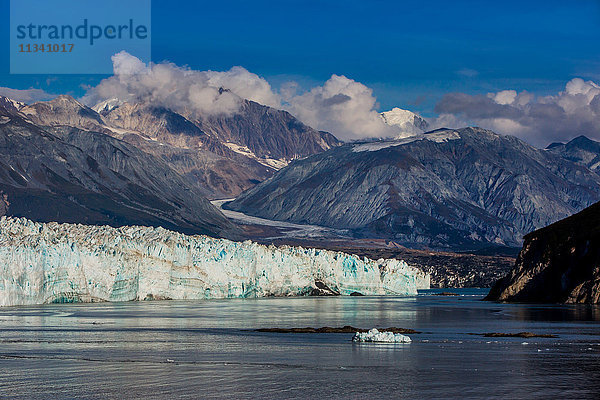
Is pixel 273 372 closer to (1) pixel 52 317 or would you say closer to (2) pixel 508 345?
(2) pixel 508 345

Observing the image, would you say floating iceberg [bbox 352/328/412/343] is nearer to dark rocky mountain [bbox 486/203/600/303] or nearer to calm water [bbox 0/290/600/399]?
calm water [bbox 0/290/600/399]

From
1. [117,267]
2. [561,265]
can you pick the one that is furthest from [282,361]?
[561,265]

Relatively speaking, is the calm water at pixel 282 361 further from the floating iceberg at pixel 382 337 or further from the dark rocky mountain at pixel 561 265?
the dark rocky mountain at pixel 561 265

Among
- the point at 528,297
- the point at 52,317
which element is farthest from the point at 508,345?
the point at 528,297

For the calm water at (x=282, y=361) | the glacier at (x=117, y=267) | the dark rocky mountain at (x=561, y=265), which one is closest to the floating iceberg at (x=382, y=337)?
the calm water at (x=282, y=361)

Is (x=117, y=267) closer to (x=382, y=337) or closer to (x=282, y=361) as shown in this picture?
(x=382, y=337)

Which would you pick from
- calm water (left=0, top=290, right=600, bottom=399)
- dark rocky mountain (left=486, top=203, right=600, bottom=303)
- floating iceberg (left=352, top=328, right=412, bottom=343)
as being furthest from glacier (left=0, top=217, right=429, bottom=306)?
floating iceberg (left=352, top=328, right=412, bottom=343)
